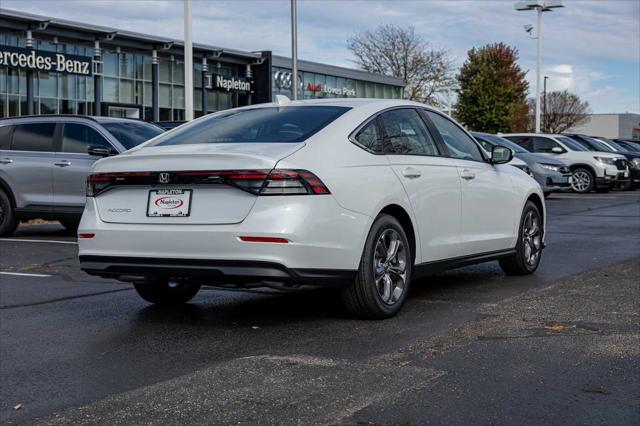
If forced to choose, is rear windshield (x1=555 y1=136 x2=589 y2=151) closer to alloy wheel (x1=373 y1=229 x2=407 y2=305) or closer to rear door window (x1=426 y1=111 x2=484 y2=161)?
rear door window (x1=426 y1=111 x2=484 y2=161)

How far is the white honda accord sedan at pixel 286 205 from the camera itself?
6.10 m

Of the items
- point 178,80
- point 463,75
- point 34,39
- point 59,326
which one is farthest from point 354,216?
point 463,75

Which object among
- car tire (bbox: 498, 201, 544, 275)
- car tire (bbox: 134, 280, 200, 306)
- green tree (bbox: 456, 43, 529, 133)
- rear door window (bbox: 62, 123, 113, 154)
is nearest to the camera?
car tire (bbox: 134, 280, 200, 306)

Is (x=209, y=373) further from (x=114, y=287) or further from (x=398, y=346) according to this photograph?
(x=114, y=287)

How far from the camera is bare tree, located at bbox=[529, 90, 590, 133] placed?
353ft

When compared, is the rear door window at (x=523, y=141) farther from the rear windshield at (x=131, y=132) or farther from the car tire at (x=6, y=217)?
the car tire at (x=6, y=217)

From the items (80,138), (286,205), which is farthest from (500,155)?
(80,138)

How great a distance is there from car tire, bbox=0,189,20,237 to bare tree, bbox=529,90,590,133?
320 ft

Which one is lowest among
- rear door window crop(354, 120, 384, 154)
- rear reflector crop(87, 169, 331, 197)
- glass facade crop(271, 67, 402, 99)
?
rear reflector crop(87, 169, 331, 197)

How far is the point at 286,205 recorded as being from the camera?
19.9ft

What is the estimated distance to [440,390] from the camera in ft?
15.6

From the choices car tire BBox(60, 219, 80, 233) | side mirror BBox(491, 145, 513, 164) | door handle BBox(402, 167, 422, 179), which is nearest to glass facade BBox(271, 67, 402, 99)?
car tire BBox(60, 219, 80, 233)

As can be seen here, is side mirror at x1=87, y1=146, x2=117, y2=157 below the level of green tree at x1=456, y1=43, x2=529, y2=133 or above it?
below

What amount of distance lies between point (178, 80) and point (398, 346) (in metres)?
45.9
